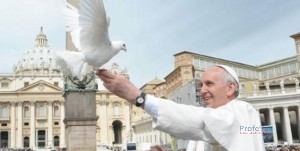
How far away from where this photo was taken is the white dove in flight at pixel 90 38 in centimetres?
246

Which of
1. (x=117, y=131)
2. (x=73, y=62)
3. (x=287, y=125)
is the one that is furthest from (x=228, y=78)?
(x=117, y=131)

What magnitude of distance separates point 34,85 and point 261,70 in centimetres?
5252

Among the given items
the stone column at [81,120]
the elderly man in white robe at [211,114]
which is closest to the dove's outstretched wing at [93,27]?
the elderly man in white robe at [211,114]

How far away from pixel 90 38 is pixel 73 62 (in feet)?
0.64

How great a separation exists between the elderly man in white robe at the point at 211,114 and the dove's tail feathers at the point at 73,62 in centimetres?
52

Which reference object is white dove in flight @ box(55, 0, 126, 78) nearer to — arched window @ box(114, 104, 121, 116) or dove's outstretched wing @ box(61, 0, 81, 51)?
dove's outstretched wing @ box(61, 0, 81, 51)

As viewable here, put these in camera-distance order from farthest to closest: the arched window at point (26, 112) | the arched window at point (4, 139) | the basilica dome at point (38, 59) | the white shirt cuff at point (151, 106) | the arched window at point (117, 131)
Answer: the basilica dome at point (38, 59) < the arched window at point (117, 131) < the arched window at point (26, 112) < the arched window at point (4, 139) < the white shirt cuff at point (151, 106)

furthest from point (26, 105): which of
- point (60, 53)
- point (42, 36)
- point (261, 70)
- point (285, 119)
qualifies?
point (60, 53)

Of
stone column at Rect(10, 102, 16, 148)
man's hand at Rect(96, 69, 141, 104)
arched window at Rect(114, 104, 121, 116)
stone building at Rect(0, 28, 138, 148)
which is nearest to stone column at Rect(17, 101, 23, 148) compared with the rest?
stone building at Rect(0, 28, 138, 148)

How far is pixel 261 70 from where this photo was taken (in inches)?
2689

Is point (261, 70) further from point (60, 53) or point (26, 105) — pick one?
point (60, 53)

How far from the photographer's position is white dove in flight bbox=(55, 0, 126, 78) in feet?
8.07

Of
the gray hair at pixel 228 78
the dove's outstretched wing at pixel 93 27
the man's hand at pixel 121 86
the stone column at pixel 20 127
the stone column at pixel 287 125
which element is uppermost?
the stone column at pixel 20 127

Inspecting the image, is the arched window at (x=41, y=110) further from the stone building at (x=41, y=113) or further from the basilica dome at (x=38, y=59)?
the basilica dome at (x=38, y=59)
